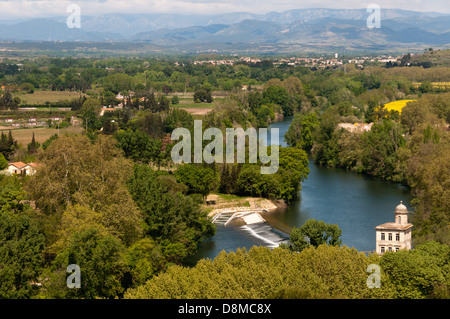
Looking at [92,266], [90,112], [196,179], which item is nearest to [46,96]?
[90,112]

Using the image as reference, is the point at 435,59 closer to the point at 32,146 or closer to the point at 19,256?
the point at 32,146

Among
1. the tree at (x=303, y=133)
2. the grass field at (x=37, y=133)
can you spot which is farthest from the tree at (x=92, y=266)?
the tree at (x=303, y=133)

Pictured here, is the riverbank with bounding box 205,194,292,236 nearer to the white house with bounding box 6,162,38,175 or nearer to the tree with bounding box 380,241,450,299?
the white house with bounding box 6,162,38,175

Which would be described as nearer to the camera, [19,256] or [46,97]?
[19,256]

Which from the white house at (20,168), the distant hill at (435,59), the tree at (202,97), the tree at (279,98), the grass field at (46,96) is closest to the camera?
the white house at (20,168)

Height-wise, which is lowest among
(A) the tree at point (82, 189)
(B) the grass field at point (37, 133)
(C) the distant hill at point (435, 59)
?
(B) the grass field at point (37, 133)

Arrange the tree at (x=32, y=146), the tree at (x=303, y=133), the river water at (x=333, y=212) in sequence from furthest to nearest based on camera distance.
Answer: the tree at (x=303, y=133)
the tree at (x=32, y=146)
the river water at (x=333, y=212)

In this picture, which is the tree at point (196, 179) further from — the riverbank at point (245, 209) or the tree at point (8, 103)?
the tree at point (8, 103)
